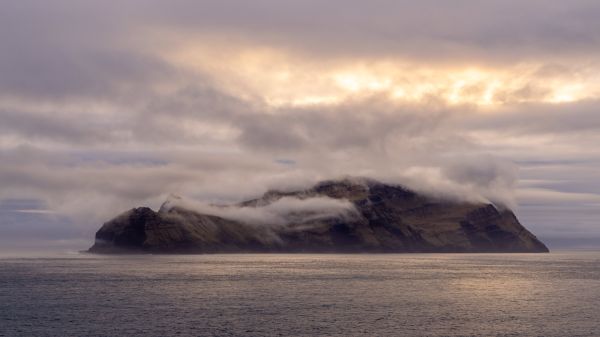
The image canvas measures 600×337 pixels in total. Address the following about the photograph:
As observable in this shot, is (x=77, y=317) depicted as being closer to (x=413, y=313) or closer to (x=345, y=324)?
(x=345, y=324)

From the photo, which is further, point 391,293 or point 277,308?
point 391,293

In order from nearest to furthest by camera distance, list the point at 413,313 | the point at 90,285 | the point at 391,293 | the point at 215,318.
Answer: the point at 215,318 < the point at 413,313 < the point at 391,293 < the point at 90,285

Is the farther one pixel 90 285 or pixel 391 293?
pixel 90 285

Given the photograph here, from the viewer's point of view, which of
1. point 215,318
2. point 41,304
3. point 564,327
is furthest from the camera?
point 41,304

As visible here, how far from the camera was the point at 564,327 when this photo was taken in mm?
109125

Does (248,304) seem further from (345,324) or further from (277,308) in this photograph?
(345,324)

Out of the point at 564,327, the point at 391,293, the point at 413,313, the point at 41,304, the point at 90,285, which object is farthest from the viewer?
the point at 90,285

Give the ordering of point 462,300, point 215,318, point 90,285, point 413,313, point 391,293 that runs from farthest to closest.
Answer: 1. point 90,285
2. point 391,293
3. point 462,300
4. point 413,313
5. point 215,318

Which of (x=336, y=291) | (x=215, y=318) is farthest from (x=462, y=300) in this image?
(x=215, y=318)

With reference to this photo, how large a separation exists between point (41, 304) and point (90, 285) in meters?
48.2

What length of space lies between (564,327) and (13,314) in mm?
93288

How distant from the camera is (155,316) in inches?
4697

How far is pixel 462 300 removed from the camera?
149000 millimetres

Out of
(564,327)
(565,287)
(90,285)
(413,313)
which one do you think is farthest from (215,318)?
(565,287)
